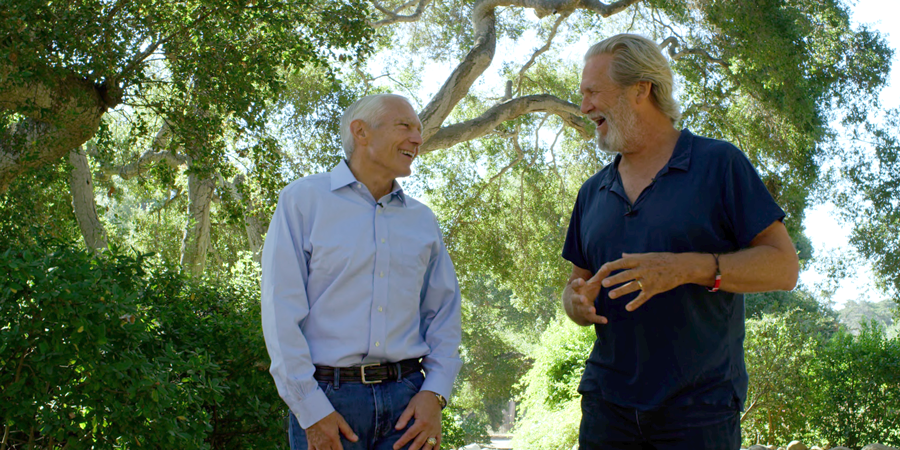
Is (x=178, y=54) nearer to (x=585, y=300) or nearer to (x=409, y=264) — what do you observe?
(x=409, y=264)

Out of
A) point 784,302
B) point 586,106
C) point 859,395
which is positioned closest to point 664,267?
point 586,106

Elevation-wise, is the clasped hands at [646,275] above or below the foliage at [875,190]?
below

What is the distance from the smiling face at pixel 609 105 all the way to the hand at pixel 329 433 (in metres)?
1.19

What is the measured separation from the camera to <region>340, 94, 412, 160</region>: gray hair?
247 centimetres

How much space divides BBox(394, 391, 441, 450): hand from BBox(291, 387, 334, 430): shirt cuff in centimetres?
25

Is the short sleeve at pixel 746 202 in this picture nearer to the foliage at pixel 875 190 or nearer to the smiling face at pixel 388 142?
the smiling face at pixel 388 142

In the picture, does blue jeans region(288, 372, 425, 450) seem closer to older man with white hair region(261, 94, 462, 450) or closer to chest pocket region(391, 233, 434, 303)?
older man with white hair region(261, 94, 462, 450)

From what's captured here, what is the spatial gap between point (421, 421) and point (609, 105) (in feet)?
3.77

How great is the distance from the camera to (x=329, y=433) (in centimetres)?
204

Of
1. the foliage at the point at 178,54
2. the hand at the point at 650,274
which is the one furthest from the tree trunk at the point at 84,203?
the hand at the point at 650,274

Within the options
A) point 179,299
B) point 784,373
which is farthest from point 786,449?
point 179,299

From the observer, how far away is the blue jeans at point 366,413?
2111 mm

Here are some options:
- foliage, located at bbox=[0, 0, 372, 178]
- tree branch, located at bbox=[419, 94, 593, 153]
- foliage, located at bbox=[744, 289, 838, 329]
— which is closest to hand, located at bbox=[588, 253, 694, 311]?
foliage, located at bbox=[0, 0, 372, 178]

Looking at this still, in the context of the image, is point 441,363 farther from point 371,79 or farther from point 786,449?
point 371,79
